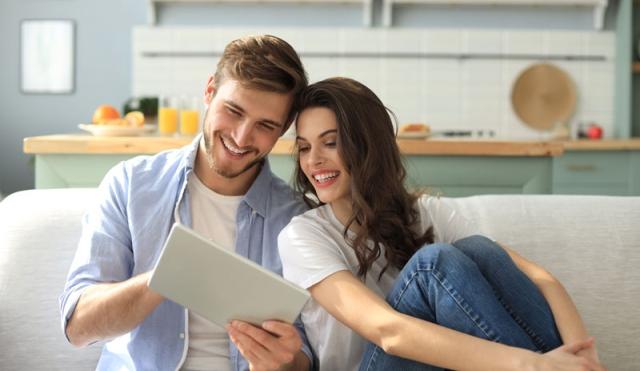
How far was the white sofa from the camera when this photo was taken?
6.68 feet

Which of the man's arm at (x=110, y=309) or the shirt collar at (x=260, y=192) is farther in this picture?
the shirt collar at (x=260, y=192)

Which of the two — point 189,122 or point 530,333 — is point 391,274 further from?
point 189,122

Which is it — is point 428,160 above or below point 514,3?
below

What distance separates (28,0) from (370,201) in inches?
173

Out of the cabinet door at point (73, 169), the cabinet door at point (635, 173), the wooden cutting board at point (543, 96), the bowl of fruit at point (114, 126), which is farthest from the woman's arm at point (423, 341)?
the wooden cutting board at point (543, 96)

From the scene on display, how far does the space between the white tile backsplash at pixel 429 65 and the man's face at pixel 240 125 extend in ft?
12.0

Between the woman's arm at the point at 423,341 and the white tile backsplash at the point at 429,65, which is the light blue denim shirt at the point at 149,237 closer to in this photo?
the woman's arm at the point at 423,341

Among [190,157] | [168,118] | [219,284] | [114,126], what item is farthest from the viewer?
[168,118]

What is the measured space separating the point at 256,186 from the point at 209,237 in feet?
0.53

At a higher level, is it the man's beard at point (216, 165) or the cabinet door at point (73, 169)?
the man's beard at point (216, 165)

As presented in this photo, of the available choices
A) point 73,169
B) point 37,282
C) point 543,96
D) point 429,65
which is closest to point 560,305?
point 37,282

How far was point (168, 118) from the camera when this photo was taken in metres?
3.94

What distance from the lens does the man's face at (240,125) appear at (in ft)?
6.26

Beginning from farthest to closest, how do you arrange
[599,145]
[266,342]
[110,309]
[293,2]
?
[293,2] < [599,145] < [110,309] < [266,342]
